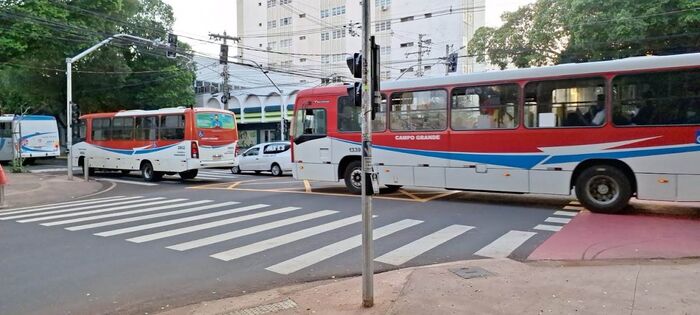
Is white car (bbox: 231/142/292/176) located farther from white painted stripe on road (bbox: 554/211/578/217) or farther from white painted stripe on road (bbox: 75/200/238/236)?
white painted stripe on road (bbox: 554/211/578/217)

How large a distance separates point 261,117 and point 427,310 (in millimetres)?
40444

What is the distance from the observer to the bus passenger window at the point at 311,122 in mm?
14844

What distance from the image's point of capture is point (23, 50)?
21109 millimetres

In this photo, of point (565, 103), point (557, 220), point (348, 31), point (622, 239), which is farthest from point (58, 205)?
point (348, 31)

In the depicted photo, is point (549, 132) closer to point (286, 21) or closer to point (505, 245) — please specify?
point (505, 245)

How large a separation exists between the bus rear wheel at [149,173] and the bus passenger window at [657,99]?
16.9 m

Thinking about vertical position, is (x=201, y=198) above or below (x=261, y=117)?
below

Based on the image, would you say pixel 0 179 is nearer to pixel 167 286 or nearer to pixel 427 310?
pixel 167 286

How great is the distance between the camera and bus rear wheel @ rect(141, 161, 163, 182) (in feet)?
68.3

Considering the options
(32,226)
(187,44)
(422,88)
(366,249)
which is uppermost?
(187,44)

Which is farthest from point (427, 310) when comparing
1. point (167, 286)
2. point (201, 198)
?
point (201, 198)

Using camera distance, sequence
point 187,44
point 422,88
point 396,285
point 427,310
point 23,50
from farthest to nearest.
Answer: point 187,44, point 23,50, point 422,88, point 396,285, point 427,310

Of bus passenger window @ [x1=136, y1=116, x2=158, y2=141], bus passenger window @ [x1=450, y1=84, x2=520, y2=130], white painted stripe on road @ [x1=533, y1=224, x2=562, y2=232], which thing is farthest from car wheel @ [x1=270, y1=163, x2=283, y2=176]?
white painted stripe on road @ [x1=533, y1=224, x2=562, y2=232]

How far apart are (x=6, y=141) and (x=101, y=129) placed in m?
15.1
